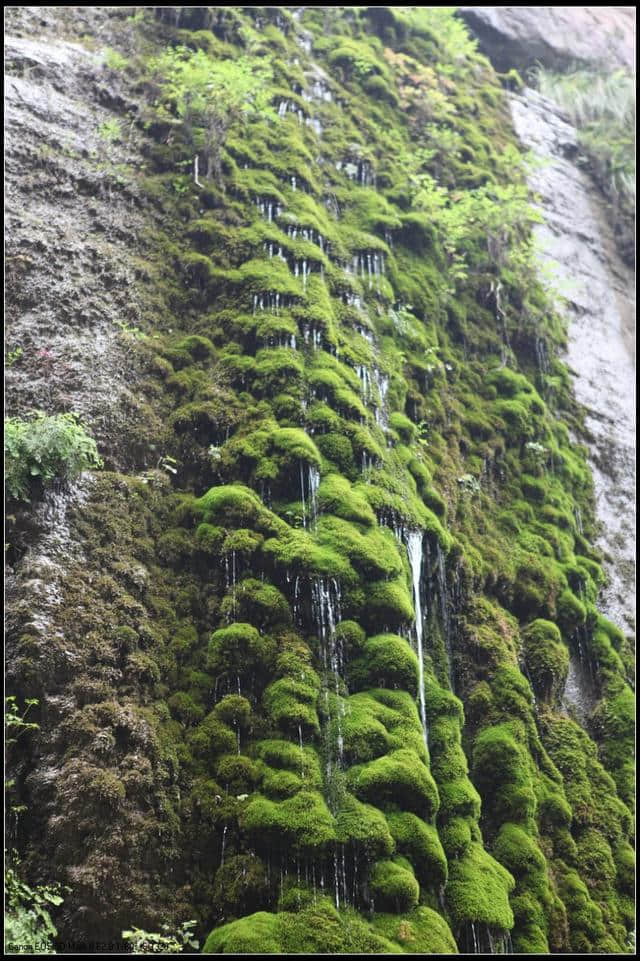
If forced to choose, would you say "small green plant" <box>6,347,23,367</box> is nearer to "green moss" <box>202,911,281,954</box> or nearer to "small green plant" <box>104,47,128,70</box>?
"green moss" <box>202,911,281,954</box>

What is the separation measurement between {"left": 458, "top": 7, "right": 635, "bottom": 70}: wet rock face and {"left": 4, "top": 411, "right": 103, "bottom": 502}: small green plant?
1876 centimetres

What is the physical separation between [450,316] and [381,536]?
19.8ft

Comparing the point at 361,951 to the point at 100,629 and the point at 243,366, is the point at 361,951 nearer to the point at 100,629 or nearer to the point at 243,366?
the point at 100,629

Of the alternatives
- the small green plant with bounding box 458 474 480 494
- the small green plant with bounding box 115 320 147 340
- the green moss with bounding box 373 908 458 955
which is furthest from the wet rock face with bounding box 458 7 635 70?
the green moss with bounding box 373 908 458 955

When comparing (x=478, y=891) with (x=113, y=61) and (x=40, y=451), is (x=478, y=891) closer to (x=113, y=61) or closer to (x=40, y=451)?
(x=40, y=451)

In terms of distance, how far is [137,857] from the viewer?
677 cm

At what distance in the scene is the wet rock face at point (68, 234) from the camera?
920cm

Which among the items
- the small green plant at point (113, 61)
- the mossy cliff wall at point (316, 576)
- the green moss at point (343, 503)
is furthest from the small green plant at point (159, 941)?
the small green plant at point (113, 61)

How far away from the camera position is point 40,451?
795 cm

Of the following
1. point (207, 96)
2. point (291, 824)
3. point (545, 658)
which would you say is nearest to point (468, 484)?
point (545, 658)

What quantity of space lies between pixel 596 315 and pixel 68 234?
448 inches

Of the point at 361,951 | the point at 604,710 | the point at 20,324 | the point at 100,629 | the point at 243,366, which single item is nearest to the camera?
the point at 361,951

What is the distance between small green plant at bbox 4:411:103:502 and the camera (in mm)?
7824

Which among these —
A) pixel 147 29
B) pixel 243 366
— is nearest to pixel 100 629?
pixel 243 366
